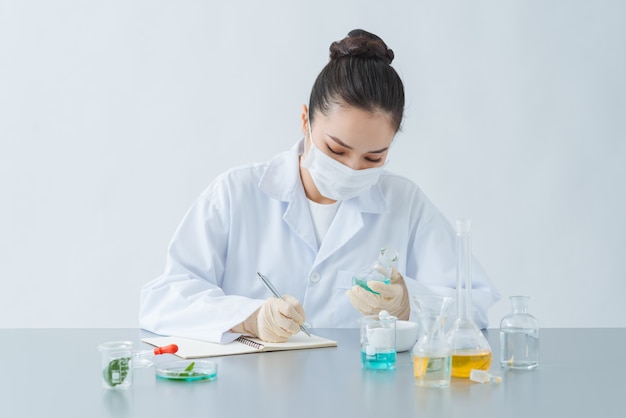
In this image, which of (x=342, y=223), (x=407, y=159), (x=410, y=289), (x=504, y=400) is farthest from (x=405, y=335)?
(x=407, y=159)

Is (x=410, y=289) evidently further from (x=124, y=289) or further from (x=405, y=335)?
(x=124, y=289)


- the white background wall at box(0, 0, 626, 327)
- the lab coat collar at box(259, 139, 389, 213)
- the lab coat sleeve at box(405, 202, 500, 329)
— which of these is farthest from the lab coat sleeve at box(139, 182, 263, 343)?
the white background wall at box(0, 0, 626, 327)

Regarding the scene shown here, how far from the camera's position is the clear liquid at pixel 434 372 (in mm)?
1346

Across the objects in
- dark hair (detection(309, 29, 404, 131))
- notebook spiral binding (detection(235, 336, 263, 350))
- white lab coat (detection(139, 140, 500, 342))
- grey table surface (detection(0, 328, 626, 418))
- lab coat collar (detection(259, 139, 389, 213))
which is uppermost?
dark hair (detection(309, 29, 404, 131))

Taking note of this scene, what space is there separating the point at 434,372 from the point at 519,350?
270 mm

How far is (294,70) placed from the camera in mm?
3652

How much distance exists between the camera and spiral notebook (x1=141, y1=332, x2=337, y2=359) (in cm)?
166

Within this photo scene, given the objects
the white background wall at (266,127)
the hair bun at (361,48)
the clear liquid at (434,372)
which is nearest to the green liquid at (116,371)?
the clear liquid at (434,372)

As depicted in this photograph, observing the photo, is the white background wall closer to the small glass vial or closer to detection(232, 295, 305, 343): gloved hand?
detection(232, 295, 305, 343): gloved hand

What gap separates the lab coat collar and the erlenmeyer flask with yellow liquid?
925mm

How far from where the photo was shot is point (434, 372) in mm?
1346

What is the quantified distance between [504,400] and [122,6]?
9.45 feet

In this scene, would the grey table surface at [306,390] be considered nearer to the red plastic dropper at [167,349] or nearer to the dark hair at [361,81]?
the red plastic dropper at [167,349]

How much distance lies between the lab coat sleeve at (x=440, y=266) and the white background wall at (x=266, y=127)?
1.32 m
